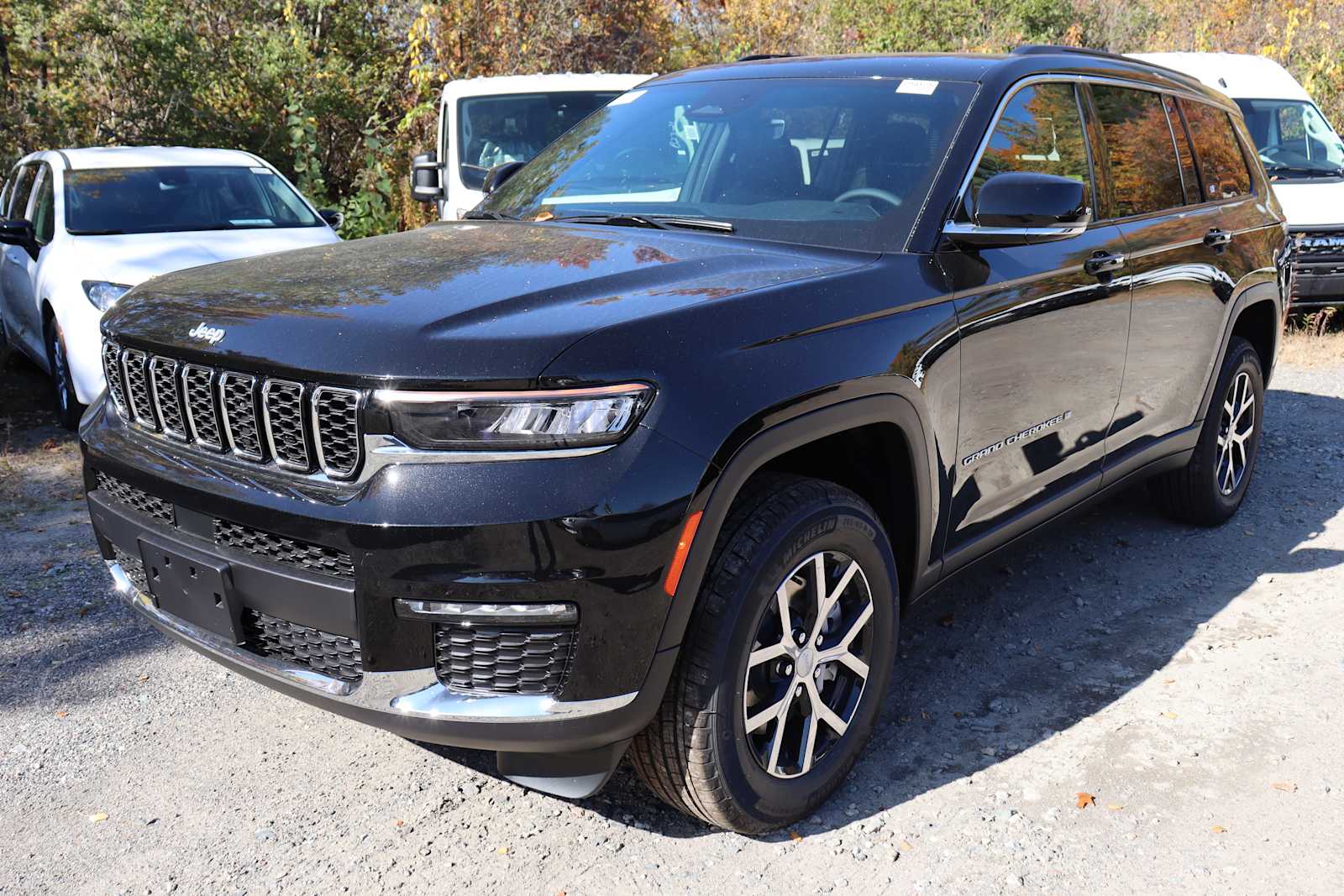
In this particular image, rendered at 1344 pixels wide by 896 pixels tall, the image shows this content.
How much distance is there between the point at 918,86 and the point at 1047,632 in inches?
74.7

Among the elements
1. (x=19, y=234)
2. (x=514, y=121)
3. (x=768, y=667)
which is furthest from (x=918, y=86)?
(x=514, y=121)

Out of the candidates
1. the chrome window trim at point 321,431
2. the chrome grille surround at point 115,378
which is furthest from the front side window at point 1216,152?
the chrome grille surround at point 115,378

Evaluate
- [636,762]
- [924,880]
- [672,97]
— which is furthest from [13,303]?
[924,880]

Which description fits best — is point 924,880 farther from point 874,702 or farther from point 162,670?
point 162,670

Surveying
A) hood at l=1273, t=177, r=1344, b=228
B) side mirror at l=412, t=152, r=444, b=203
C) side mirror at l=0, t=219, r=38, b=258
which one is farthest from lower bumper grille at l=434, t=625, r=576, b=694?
hood at l=1273, t=177, r=1344, b=228

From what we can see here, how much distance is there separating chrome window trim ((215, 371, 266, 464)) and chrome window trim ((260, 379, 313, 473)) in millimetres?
26

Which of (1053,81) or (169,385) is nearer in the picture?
(169,385)

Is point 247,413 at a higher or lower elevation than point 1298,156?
higher

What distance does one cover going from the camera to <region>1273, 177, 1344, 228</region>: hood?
9422 mm

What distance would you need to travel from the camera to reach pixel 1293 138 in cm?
1016

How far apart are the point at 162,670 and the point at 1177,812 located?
A: 9.83 feet

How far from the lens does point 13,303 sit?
764 centimetres

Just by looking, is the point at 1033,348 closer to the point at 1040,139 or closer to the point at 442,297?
the point at 1040,139

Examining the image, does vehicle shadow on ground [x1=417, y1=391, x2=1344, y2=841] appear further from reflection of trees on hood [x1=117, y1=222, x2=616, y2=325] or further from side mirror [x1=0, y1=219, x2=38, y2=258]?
side mirror [x1=0, y1=219, x2=38, y2=258]
